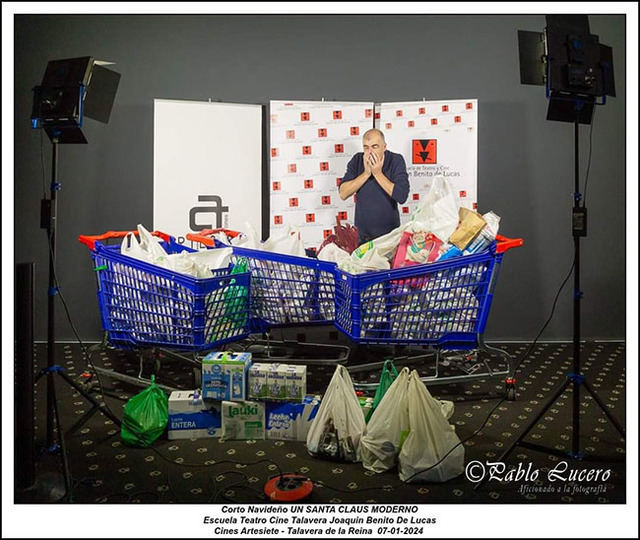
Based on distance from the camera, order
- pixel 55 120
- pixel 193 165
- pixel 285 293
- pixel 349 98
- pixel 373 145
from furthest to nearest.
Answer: pixel 349 98 → pixel 193 165 → pixel 373 145 → pixel 285 293 → pixel 55 120

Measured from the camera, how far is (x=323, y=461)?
2.76 meters

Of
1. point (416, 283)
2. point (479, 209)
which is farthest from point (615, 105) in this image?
point (416, 283)

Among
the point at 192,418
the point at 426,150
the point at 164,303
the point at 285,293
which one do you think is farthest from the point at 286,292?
the point at 426,150

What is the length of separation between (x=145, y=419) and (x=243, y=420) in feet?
1.47

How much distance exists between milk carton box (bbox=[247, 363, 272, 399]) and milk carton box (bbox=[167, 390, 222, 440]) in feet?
0.63

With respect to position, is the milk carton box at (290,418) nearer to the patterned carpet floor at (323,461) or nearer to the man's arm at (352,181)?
the patterned carpet floor at (323,461)

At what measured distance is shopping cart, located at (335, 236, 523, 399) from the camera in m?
3.48

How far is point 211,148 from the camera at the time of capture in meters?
5.07

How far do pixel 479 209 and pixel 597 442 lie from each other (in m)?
2.61

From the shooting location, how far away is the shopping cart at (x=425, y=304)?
348 cm

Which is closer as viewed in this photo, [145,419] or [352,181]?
[145,419]

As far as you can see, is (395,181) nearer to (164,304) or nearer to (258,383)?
(164,304)

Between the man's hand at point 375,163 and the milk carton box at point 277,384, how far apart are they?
230 cm

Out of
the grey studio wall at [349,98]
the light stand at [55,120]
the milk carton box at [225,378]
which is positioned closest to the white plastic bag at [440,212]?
the milk carton box at [225,378]
